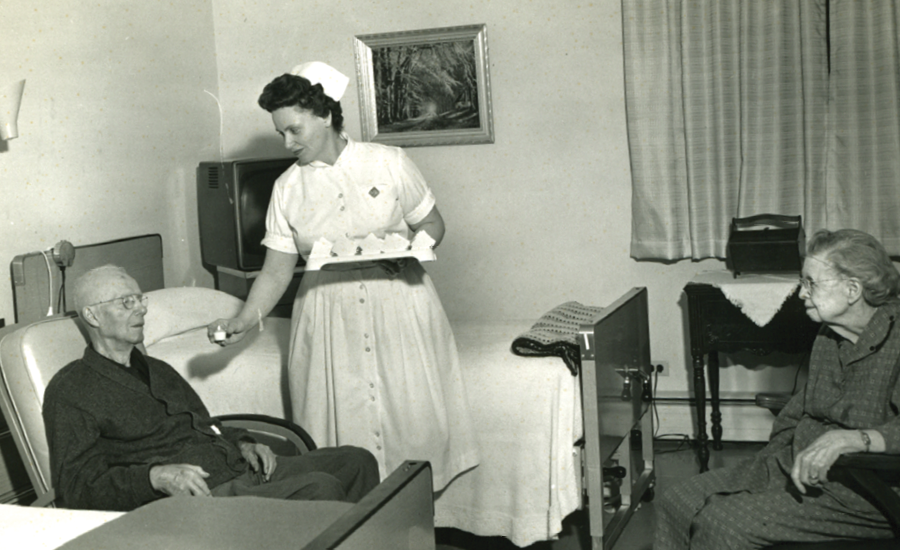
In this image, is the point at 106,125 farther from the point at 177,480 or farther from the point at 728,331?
the point at 728,331

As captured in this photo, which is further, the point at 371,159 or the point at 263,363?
the point at 263,363

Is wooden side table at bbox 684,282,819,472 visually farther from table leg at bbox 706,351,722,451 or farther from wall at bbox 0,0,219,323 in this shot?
wall at bbox 0,0,219,323

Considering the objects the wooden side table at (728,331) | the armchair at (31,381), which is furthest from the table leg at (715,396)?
the armchair at (31,381)

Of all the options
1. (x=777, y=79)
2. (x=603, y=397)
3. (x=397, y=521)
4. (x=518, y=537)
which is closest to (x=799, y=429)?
(x=603, y=397)

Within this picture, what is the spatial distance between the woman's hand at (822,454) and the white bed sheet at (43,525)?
158 cm

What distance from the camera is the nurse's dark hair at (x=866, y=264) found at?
2.34 m

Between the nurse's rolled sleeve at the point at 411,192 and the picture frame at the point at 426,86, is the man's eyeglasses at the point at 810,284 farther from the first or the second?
the picture frame at the point at 426,86

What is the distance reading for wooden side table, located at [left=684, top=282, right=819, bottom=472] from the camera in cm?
379

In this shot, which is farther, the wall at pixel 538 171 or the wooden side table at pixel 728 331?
the wall at pixel 538 171

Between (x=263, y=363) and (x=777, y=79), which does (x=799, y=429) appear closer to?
(x=263, y=363)

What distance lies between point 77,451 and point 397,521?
1.10 metres

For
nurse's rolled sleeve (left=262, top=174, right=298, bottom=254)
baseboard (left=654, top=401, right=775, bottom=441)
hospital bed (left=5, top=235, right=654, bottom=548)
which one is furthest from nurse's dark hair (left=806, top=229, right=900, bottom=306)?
baseboard (left=654, top=401, right=775, bottom=441)

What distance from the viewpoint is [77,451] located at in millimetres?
2289

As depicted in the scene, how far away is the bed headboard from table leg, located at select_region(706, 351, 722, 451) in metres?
2.57
